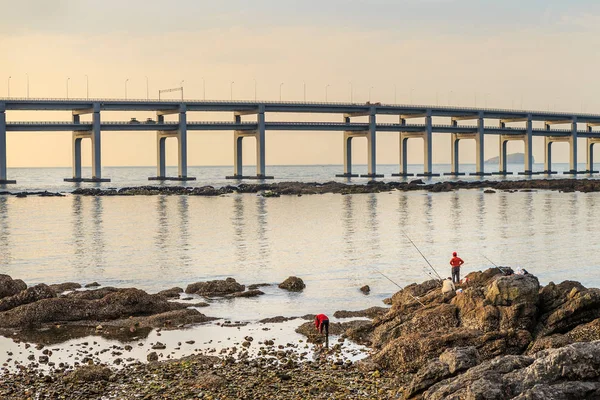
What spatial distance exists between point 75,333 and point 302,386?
5.63 m

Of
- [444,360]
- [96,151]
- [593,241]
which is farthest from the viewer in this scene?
[96,151]

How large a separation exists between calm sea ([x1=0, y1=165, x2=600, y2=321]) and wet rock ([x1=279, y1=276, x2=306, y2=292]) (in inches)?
11.2

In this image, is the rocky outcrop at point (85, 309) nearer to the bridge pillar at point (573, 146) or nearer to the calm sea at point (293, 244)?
the calm sea at point (293, 244)

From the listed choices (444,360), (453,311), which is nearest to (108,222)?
(453,311)

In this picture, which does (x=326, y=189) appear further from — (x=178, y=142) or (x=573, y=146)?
(x=573, y=146)

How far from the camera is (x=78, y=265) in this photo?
23172mm

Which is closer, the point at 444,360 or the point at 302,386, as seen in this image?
the point at 444,360

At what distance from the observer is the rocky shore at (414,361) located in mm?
7324

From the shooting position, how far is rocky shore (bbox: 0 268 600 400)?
288 inches

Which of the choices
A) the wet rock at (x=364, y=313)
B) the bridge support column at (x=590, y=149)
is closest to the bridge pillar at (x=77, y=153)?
the wet rock at (x=364, y=313)

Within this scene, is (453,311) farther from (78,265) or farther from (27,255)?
(27,255)

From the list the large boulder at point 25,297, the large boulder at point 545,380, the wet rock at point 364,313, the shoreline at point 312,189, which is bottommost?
the wet rock at point 364,313

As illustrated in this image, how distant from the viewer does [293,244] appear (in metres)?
29.0

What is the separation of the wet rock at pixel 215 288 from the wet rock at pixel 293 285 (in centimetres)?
103
